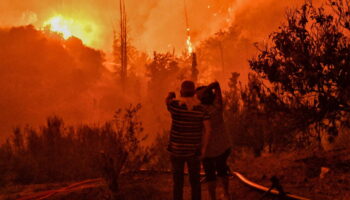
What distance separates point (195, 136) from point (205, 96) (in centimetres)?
69

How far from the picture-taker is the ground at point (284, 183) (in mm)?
4898

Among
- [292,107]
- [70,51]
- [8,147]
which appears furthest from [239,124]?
[70,51]

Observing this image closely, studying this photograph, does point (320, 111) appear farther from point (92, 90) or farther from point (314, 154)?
point (92, 90)

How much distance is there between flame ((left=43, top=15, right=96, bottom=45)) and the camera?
150 feet

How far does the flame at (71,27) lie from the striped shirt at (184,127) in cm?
4471

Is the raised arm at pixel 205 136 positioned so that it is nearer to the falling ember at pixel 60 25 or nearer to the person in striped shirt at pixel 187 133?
the person in striped shirt at pixel 187 133

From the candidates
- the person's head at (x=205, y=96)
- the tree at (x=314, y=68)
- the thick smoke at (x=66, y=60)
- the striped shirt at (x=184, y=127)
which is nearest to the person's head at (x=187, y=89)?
the striped shirt at (x=184, y=127)

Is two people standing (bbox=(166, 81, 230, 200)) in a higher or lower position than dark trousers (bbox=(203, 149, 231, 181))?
higher

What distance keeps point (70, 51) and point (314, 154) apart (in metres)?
40.3

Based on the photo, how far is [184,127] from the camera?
3.72 m

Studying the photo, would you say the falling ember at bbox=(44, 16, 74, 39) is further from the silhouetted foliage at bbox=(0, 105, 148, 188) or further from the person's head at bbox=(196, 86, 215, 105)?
the person's head at bbox=(196, 86, 215, 105)

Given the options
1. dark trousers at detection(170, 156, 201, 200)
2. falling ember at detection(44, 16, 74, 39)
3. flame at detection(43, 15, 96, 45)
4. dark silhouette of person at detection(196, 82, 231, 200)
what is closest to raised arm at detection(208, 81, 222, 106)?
dark silhouette of person at detection(196, 82, 231, 200)

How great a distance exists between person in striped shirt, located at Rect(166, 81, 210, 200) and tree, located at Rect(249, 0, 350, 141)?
8.66ft

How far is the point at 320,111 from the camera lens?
5441mm
